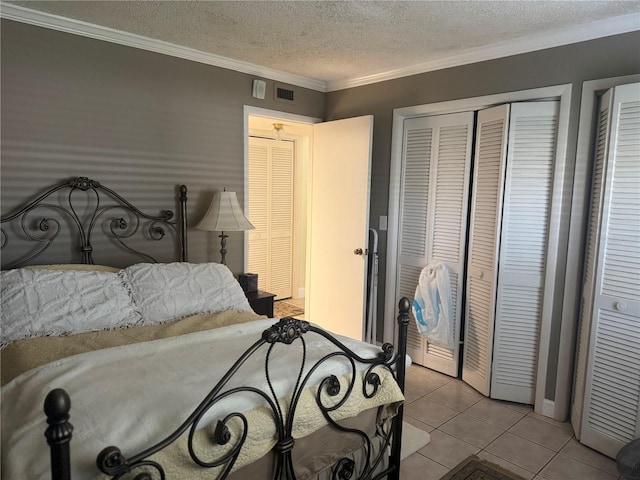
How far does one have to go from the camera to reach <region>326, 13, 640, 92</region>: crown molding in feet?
7.93

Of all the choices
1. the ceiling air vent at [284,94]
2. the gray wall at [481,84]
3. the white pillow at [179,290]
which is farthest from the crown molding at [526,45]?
the white pillow at [179,290]

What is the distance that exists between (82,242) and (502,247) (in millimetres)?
2677

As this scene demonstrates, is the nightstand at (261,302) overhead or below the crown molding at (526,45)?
below

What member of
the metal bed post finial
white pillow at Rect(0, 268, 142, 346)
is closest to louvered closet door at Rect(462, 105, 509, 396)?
white pillow at Rect(0, 268, 142, 346)

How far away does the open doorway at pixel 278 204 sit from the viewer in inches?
199

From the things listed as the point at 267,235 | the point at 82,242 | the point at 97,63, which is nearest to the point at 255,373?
the point at 82,242

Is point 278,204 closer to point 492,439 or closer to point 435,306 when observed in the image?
point 435,306

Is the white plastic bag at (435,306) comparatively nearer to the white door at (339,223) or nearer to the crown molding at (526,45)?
the white door at (339,223)

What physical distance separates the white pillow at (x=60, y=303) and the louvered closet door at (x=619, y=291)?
2.47 metres

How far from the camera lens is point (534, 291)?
2.86m

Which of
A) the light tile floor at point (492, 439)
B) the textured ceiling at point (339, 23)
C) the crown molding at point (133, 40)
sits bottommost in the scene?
the light tile floor at point (492, 439)

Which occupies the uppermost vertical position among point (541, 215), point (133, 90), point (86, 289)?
point (133, 90)

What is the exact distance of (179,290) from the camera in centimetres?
247

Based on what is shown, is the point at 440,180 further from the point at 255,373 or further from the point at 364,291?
the point at 255,373
